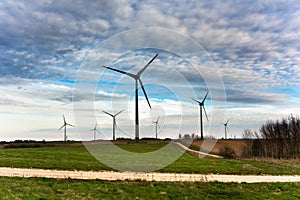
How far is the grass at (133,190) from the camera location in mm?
17562

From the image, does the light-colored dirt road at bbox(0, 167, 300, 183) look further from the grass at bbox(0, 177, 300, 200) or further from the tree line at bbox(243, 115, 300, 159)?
the tree line at bbox(243, 115, 300, 159)

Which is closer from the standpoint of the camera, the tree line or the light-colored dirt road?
the light-colored dirt road

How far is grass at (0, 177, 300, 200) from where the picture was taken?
57.6 feet

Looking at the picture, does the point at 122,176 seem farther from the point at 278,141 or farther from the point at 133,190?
the point at 278,141

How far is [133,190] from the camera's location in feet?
66.6

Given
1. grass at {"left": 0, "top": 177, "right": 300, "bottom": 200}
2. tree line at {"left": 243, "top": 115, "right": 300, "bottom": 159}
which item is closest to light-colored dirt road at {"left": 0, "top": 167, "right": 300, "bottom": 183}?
grass at {"left": 0, "top": 177, "right": 300, "bottom": 200}

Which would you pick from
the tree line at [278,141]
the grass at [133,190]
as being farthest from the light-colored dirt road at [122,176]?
the tree line at [278,141]

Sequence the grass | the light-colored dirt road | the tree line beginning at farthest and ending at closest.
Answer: the tree line
the light-colored dirt road
the grass

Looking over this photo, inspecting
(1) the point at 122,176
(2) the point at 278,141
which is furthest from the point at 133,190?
(2) the point at 278,141

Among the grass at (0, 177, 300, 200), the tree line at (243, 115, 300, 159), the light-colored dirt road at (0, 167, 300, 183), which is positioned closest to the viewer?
the grass at (0, 177, 300, 200)

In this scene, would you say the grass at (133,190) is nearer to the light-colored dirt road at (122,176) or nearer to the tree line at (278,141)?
the light-colored dirt road at (122,176)

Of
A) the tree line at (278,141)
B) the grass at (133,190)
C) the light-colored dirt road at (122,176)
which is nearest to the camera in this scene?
the grass at (133,190)

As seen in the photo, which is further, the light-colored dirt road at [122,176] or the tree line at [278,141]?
the tree line at [278,141]

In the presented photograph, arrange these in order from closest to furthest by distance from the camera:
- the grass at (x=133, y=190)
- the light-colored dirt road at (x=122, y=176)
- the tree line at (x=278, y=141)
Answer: the grass at (x=133, y=190), the light-colored dirt road at (x=122, y=176), the tree line at (x=278, y=141)
